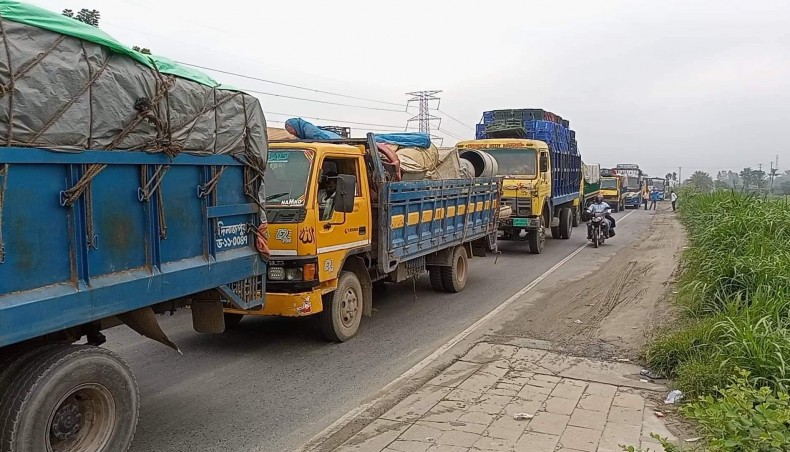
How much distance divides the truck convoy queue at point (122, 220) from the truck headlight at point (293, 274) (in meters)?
0.01

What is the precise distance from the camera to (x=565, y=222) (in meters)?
18.6

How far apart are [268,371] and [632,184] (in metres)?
39.6

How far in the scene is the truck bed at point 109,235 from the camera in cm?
329

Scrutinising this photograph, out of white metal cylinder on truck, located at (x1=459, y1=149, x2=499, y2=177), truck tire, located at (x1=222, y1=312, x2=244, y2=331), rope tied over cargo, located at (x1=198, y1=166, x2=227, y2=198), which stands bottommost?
truck tire, located at (x1=222, y1=312, x2=244, y2=331)

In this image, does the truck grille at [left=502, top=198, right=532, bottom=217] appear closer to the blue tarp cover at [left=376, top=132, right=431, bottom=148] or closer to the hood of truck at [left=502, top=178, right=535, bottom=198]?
the hood of truck at [left=502, top=178, right=535, bottom=198]

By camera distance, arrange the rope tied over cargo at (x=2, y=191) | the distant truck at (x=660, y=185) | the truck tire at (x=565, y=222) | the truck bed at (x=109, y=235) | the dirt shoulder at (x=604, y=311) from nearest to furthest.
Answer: the rope tied over cargo at (x=2, y=191) → the truck bed at (x=109, y=235) → the dirt shoulder at (x=604, y=311) → the truck tire at (x=565, y=222) → the distant truck at (x=660, y=185)

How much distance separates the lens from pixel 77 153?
360 centimetres

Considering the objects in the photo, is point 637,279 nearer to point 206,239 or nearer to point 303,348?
point 303,348

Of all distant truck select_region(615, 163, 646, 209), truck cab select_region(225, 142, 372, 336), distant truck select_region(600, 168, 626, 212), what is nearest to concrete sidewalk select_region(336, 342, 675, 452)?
truck cab select_region(225, 142, 372, 336)

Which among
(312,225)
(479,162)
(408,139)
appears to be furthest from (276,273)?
(479,162)

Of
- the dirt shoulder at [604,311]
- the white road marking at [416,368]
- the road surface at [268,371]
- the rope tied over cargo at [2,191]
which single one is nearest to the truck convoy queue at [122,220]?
the rope tied over cargo at [2,191]

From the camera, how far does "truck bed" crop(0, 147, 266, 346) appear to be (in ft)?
10.8

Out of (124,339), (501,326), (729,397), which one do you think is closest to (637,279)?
(501,326)

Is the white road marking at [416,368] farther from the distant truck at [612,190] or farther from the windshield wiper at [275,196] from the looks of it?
the distant truck at [612,190]
